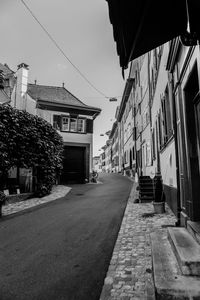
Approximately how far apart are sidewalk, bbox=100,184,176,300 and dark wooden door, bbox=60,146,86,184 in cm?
→ 1185

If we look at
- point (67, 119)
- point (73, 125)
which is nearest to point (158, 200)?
point (73, 125)

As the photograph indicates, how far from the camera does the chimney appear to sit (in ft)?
57.2

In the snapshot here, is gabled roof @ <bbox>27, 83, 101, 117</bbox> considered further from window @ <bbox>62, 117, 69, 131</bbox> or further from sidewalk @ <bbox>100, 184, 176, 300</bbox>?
sidewalk @ <bbox>100, 184, 176, 300</bbox>

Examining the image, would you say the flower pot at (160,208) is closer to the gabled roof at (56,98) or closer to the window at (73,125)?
the window at (73,125)

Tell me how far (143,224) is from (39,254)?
9.42 ft

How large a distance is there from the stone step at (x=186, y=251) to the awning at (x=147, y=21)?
8.40 ft

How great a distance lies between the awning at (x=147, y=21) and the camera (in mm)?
2240

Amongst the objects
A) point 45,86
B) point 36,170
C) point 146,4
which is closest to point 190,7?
point 146,4

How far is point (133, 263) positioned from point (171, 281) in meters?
1.21

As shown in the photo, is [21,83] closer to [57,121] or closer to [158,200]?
[57,121]

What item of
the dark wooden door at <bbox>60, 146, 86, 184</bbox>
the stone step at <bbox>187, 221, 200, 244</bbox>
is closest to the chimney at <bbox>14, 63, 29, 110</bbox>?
the dark wooden door at <bbox>60, 146, 86, 184</bbox>

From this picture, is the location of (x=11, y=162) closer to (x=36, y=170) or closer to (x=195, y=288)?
(x=36, y=170)

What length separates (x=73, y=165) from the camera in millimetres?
18016

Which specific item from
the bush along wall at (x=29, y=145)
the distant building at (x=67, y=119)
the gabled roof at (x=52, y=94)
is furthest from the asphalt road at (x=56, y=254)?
the gabled roof at (x=52, y=94)
